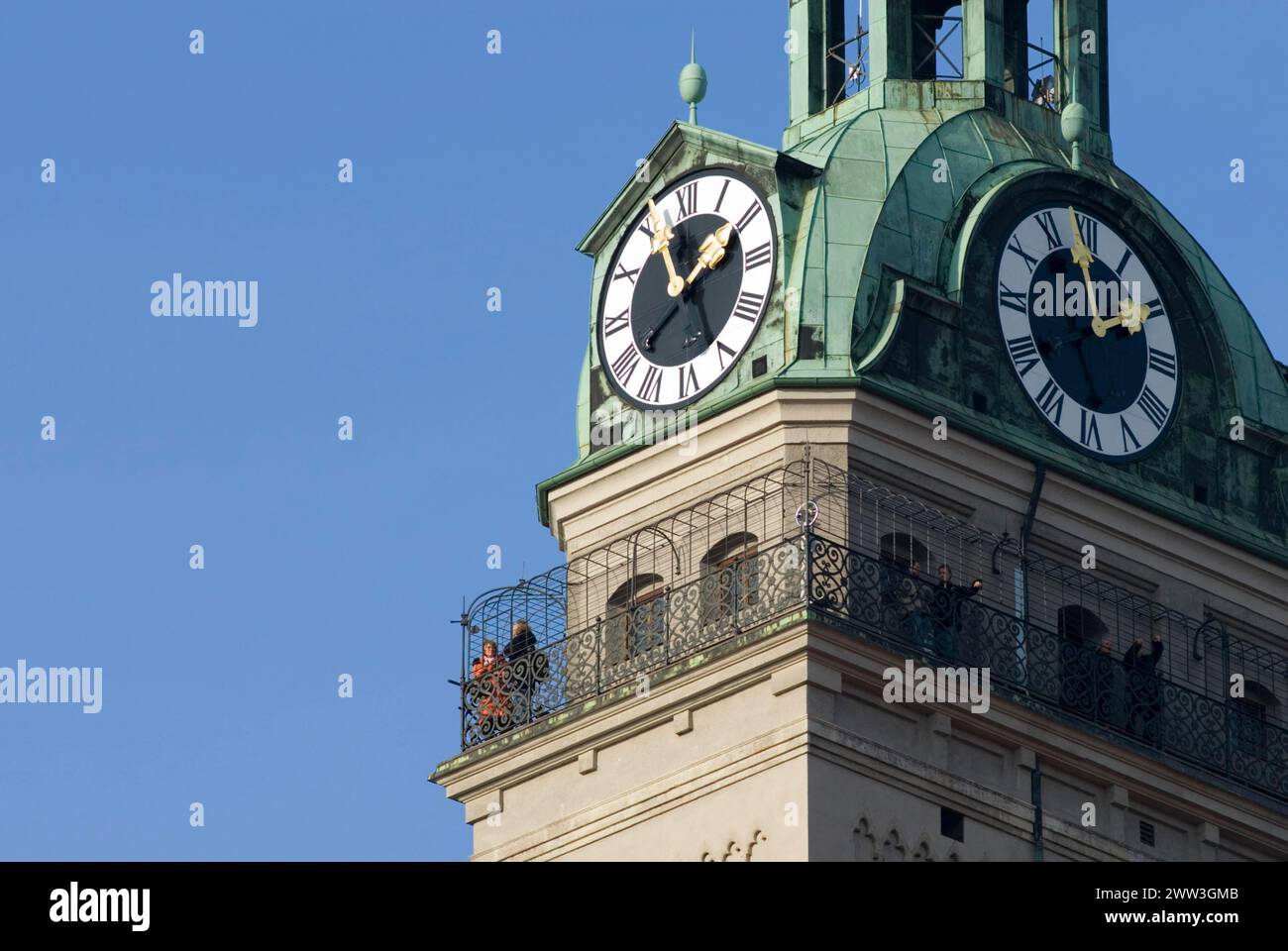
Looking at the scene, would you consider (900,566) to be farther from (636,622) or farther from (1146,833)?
(1146,833)

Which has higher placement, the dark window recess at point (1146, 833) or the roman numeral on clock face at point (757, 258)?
the roman numeral on clock face at point (757, 258)

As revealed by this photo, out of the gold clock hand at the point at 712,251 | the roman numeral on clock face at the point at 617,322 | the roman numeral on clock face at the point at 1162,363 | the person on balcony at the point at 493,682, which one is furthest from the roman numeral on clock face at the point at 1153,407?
the person on balcony at the point at 493,682

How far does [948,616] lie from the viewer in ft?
167

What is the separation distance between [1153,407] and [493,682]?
7.99 meters

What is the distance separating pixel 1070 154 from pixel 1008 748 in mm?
8499

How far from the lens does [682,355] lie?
176 feet

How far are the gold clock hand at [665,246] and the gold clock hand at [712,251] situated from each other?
0.46 feet

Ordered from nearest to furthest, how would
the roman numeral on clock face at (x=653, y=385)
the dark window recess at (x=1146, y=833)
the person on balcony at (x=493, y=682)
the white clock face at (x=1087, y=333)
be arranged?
the dark window recess at (x=1146, y=833), the person on balcony at (x=493, y=682), the white clock face at (x=1087, y=333), the roman numeral on clock face at (x=653, y=385)

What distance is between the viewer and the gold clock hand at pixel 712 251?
53.8m

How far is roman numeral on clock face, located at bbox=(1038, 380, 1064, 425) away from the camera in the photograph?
5353cm

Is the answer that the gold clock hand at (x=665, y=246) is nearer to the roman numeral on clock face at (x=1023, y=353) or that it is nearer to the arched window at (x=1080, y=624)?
the roman numeral on clock face at (x=1023, y=353)

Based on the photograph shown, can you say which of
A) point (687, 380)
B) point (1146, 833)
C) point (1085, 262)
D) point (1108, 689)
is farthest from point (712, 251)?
point (1146, 833)
